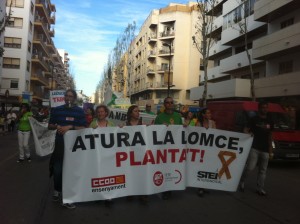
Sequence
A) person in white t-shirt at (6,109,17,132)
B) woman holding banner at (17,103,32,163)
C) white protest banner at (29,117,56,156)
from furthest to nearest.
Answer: person in white t-shirt at (6,109,17,132), white protest banner at (29,117,56,156), woman holding banner at (17,103,32,163)

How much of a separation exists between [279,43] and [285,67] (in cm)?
283

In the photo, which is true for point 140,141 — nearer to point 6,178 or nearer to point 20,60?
point 6,178

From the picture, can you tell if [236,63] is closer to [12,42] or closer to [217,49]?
[217,49]

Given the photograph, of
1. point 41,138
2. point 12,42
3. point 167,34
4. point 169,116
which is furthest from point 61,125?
point 167,34

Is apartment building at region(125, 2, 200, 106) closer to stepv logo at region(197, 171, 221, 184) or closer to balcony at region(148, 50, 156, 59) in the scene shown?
balcony at region(148, 50, 156, 59)

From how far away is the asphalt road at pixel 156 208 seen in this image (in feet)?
19.9

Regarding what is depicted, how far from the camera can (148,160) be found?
23.6 feet

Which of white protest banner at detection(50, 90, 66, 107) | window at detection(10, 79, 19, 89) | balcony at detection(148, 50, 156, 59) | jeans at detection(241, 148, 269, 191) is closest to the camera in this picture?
jeans at detection(241, 148, 269, 191)

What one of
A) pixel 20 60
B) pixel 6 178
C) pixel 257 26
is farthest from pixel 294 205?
pixel 20 60

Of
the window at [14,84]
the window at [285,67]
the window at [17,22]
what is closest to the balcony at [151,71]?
the window at [17,22]

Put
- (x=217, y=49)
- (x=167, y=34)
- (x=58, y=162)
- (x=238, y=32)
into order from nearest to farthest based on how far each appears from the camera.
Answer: (x=58, y=162)
(x=238, y=32)
(x=217, y=49)
(x=167, y=34)

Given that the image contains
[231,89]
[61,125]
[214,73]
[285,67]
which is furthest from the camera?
[214,73]

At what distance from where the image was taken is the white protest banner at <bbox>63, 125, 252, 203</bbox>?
6.69 m

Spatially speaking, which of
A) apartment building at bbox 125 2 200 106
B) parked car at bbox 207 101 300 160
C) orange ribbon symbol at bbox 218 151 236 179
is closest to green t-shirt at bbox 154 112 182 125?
orange ribbon symbol at bbox 218 151 236 179
